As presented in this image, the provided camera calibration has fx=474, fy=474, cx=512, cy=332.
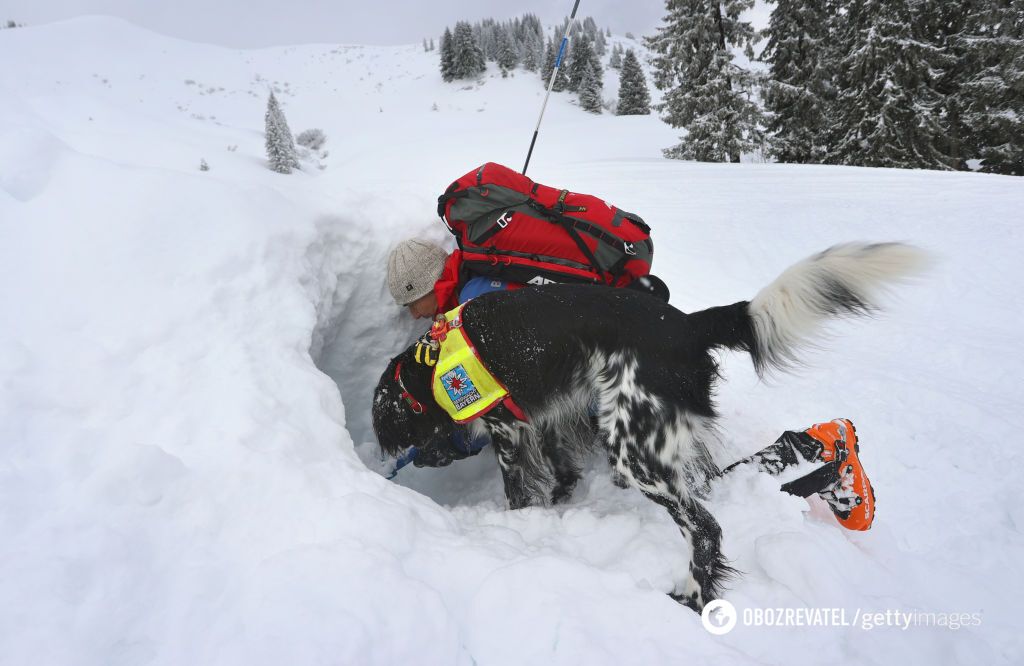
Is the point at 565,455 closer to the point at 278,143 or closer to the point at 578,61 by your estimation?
the point at 278,143

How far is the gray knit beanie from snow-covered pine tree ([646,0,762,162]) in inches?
495

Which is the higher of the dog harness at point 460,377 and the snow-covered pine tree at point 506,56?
the snow-covered pine tree at point 506,56

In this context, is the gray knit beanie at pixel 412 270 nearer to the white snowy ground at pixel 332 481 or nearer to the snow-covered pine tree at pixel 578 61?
the white snowy ground at pixel 332 481

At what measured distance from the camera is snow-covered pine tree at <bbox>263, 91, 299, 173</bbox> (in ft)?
47.2

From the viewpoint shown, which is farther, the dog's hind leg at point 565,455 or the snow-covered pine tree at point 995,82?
the snow-covered pine tree at point 995,82

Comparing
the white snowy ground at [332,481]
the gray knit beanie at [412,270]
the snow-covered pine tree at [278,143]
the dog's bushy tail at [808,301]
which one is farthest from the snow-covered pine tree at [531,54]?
the dog's bushy tail at [808,301]

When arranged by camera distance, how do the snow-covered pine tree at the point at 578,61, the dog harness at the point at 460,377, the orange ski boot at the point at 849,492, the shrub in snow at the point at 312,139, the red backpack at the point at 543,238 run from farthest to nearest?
the snow-covered pine tree at the point at 578,61, the shrub in snow at the point at 312,139, the red backpack at the point at 543,238, the dog harness at the point at 460,377, the orange ski boot at the point at 849,492

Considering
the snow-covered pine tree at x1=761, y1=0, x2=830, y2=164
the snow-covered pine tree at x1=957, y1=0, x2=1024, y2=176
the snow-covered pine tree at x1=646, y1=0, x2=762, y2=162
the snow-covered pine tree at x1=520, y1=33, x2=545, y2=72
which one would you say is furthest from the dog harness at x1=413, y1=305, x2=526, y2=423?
the snow-covered pine tree at x1=520, y1=33, x2=545, y2=72

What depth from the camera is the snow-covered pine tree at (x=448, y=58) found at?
114 feet

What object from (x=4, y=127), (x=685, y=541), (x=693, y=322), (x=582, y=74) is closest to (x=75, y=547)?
(x=685, y=541)

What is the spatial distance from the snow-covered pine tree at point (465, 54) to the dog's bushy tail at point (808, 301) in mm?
38429

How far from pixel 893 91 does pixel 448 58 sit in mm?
30816

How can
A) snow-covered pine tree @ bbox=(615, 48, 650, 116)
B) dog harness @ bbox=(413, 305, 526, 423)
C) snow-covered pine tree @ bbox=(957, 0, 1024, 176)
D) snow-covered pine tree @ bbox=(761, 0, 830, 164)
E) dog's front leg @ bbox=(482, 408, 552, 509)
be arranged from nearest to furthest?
dog harness @ bbox=(413, 305, 526, 423) → dog's front leg @ bbox=(482, 408, 552, 509) → snow-covered pine tree @ bbox=(957, 0, 1024, 176) → snow-covered pine tree @ bbox=(761, 0, 830, 164) → snow-covered pine tree @ bbox=(615, 48, 650, 116)

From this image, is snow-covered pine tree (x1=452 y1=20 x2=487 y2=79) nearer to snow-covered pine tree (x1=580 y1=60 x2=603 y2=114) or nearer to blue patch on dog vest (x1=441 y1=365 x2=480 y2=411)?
snow-covered pine tree (x1=580 y1=60 x2=603 y2=114)
